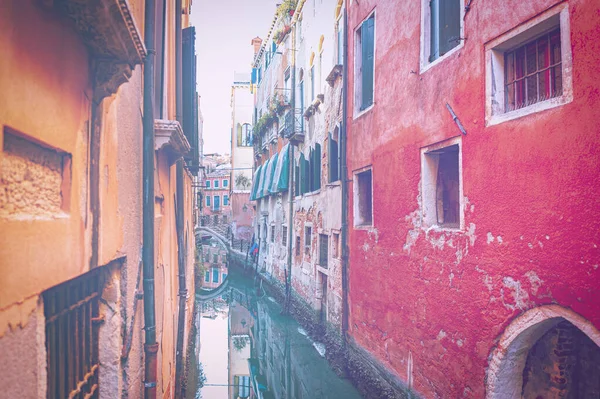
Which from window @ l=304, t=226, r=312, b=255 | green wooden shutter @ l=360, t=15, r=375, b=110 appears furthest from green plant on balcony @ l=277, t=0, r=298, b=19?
green wooden shutter @ l=360, t=15, r=375, b=110

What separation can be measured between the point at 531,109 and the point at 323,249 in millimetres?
7741

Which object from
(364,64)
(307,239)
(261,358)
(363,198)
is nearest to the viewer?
(364,64)

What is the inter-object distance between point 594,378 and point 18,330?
4.44m

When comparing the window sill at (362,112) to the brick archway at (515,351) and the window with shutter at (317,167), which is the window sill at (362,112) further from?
the brick archway at (515,351)

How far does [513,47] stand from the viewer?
15.2ft

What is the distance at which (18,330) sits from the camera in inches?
64.5

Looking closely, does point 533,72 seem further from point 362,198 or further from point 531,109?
point 362,198

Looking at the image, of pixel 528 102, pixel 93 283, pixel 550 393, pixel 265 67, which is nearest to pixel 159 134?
pixel 93 283

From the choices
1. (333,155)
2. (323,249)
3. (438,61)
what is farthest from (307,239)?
(438,61)

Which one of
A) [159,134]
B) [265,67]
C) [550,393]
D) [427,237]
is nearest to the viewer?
[550,393]

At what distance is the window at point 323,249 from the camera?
11.1 meters

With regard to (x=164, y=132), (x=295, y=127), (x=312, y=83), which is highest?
(x=312, y=83)

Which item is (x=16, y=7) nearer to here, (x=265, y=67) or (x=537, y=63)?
(x=537, y=63)

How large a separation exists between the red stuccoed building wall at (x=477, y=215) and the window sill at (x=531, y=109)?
0.04 m
